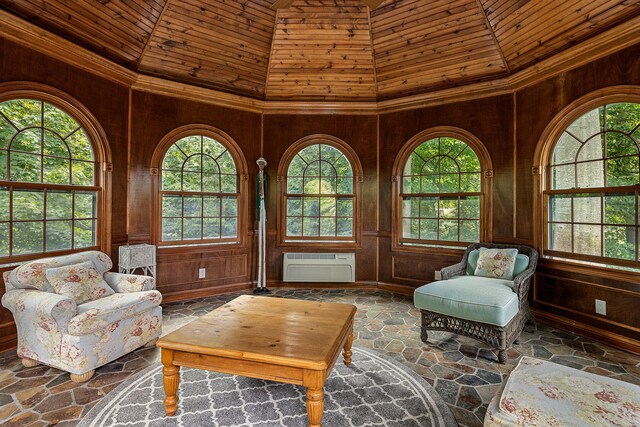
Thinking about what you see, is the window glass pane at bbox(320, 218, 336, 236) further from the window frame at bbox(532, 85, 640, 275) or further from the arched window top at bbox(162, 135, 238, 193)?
the window frame at bbox(532, 85, 640, 275)

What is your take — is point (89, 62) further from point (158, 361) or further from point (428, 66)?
point (428, 66)

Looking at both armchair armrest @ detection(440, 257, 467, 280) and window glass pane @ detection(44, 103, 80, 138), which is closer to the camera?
window glass pane @ detection(44, 103, 80, 138)

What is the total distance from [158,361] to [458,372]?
97.1 inches

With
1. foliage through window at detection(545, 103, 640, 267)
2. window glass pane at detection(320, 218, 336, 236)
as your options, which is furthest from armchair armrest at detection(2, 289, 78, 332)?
foliage through window at detection(545, 103, 640, 267)

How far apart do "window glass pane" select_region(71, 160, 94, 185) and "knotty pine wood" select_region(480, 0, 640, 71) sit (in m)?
4.85

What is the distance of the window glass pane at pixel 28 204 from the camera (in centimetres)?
298

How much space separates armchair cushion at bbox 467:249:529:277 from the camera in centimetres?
328

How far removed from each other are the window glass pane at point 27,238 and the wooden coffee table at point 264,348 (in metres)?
2.23

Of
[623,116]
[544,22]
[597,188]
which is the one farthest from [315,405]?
[544,22]

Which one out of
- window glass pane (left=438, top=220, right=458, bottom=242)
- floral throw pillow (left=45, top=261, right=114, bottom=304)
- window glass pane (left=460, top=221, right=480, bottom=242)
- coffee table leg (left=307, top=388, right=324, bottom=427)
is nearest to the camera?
coffee table leg (left=307, top=388, right=324, bottom=427)

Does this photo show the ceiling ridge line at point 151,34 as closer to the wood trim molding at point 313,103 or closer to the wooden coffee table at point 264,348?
the wood trim molding at point 313,103

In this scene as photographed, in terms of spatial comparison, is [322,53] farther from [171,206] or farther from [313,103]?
[171,206]

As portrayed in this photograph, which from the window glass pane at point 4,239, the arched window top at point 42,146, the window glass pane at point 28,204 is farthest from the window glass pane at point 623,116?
the window glass pane at point 4,239

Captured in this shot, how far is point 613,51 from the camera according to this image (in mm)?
2973
